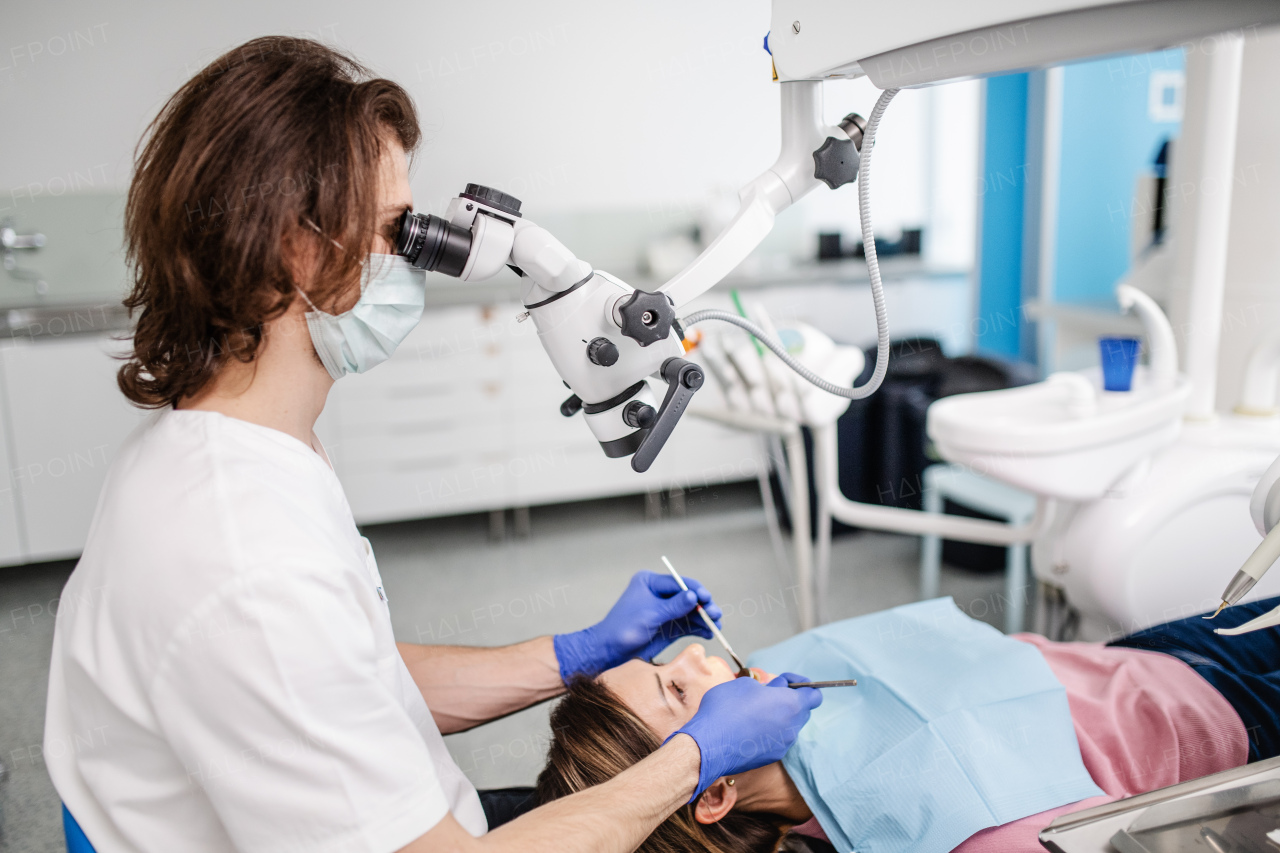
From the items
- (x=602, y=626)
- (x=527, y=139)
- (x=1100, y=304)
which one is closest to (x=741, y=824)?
(x=602, y=626)

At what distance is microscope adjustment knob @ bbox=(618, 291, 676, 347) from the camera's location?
823 mm

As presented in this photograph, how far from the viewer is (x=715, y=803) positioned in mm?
1228

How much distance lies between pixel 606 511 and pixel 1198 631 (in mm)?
2581

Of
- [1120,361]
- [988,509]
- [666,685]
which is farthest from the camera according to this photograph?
[988,509]

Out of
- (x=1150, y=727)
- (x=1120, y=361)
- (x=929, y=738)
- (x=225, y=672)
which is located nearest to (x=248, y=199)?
(x=225, y=672)

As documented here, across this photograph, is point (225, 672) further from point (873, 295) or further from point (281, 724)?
point (873, 295)

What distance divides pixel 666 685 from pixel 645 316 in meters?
0.69

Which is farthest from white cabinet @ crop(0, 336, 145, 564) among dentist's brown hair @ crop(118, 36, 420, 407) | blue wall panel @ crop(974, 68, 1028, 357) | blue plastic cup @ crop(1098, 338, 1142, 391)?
blue wall panel @ crop(974, 68, 1028, 357)

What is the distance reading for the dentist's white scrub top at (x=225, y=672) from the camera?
0.76 m

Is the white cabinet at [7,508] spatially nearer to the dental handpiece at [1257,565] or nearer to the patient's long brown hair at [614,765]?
the patient's long brown hair at [614,765]

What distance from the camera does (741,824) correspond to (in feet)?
4.14

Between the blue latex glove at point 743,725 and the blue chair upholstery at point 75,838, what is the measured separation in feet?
2.02

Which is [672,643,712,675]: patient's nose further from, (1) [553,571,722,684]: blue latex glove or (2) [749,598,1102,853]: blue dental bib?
(2) [749,598,1102,853]: blue dental bib

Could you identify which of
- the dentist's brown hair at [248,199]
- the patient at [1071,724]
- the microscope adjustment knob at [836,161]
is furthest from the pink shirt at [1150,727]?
the dentist's brown hair at [248,199]
